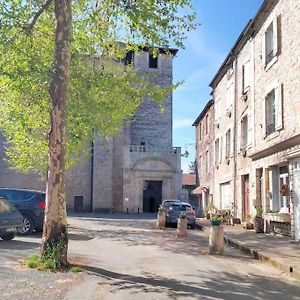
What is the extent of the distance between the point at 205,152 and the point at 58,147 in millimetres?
26460

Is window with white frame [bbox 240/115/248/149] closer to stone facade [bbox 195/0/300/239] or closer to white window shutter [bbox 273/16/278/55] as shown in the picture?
stone facade [bbox 195/0/300/239]

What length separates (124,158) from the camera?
44156 mm

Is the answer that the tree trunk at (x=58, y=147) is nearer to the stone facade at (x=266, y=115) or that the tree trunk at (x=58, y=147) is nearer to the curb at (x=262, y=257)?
the curb at (x=262, y=257)

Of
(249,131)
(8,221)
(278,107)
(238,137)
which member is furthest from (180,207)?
(8,221)

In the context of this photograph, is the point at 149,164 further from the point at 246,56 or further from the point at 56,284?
the point at 56,284

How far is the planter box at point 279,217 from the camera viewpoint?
632 inches

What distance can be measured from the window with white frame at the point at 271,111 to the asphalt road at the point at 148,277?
20.7ft

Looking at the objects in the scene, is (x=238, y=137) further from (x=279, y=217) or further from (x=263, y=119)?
(x=279, y=217)

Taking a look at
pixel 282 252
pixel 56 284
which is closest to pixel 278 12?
pixel 282 252

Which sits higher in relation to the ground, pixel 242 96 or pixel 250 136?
pixel 242 96

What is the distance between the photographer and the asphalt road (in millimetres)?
7164

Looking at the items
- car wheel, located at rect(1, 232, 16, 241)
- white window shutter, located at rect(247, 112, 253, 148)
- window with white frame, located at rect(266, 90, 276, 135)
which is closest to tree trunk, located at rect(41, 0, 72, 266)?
car wheel, located at rect(1, 232, 16, 241)

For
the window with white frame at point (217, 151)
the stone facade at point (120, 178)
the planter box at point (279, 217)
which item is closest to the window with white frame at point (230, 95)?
the window with white frame at point (217, 151)

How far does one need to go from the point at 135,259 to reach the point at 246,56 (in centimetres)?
1412
